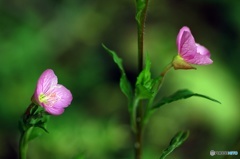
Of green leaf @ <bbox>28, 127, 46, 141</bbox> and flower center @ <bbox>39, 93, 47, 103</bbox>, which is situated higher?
flower center @ <bbox>39, 93, 47, 103</bbox>

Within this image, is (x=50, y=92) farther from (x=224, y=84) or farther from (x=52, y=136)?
(x=224, y=84)

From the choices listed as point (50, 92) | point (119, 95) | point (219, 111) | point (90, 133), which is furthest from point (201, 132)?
point (50, 92)

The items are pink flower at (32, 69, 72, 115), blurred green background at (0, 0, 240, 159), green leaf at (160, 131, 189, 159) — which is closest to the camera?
green leaf at (160, 131, 189, 159)

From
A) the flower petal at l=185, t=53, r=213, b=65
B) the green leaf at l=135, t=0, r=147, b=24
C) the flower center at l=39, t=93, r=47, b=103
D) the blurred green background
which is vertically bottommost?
the blurred green background

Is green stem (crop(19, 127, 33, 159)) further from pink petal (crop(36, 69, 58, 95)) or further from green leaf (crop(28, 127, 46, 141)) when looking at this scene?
pink petal (crop(36, 69, 58, 95))

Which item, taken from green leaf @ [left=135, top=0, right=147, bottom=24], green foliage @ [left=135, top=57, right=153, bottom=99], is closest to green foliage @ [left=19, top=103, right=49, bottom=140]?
green foliage @ [left=135, top=57, right=153, bottom=99]

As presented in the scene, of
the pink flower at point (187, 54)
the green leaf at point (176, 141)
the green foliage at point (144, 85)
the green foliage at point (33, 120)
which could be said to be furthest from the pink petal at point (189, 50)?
the green foliage at point (33, 120)

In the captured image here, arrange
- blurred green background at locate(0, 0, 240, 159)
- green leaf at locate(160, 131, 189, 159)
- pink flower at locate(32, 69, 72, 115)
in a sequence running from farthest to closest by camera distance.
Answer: blurred green background at locate(0, 0, 240, 159), pink flower at locate(32, 69, 72, 115), green leaf at locate(160, 131, 189, 159)
